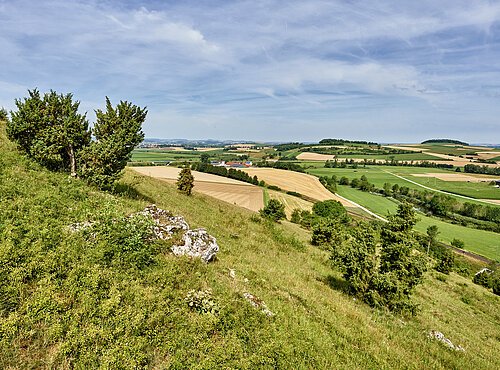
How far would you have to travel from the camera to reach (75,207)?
10406mm

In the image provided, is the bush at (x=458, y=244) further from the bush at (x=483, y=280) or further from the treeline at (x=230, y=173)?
the treeline at (x=230, y=173)

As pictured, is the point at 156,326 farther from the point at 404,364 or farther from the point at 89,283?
the point at 404,364

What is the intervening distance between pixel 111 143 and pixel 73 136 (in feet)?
6.55

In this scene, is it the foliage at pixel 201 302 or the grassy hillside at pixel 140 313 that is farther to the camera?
the foliage at pixel 201 302

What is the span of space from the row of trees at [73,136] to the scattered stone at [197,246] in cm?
756

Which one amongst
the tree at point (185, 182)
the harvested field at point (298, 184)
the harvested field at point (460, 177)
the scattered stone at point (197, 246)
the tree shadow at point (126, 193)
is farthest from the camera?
the harvested field at point (460, 177)

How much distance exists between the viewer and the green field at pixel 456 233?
55.9 meters

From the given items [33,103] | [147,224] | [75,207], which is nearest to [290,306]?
[147,224]

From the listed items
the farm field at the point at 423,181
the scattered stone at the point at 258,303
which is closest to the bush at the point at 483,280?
the scattered stone at the point at 258,303

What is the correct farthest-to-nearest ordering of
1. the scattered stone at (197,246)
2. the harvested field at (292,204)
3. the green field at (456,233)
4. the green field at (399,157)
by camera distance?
1. the green field at (399,157)
2. the harvested field at (292,204)
3. the green field at (456,233)
4. the scattered stone at (197,246)

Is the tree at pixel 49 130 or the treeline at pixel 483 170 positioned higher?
the tree at pixel 49 130

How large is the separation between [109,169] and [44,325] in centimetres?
1089

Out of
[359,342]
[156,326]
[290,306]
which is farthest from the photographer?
[290,306]

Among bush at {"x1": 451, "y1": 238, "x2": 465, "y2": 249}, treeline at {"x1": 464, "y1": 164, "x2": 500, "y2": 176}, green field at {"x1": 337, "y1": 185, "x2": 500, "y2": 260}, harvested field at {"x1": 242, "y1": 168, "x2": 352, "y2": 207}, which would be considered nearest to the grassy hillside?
green field at {"x1": 337, "y1": 185, "x2": 500, "y2": 260}
